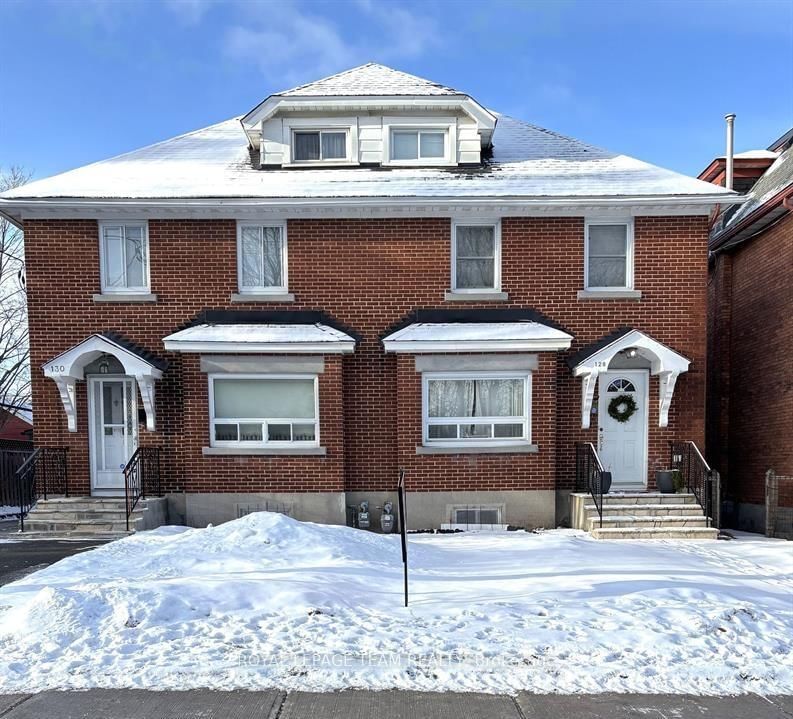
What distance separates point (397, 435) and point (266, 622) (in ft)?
17.3

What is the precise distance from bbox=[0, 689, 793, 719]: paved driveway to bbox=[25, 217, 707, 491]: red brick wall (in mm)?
Result: 6233

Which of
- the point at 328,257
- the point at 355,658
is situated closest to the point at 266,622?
the point at 355,658

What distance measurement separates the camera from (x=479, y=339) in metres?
9.46

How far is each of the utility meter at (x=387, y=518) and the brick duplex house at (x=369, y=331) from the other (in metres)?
0.30

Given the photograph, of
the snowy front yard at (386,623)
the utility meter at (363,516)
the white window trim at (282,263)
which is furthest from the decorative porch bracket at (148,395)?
the utility meter at (363,516)

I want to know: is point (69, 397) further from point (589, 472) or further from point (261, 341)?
point (589, 472)

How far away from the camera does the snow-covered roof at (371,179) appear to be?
9.87 m

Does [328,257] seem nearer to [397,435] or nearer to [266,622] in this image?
[397,435]

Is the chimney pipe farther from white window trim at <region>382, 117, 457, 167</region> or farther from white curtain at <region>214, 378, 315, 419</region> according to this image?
white curtain at <region>214, 378, 315, 419</region>

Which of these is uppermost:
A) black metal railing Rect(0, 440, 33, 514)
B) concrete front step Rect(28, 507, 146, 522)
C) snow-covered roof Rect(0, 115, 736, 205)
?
snow-covered roof Rect(0, 115, 736, 205)

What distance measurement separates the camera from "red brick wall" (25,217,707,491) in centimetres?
1005

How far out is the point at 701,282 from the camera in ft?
33.4

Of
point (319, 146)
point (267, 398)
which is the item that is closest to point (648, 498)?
point (267, 398)

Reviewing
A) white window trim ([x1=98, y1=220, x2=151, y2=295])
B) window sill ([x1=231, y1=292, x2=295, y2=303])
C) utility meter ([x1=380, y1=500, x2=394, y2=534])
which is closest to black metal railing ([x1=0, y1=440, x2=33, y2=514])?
white window trim ([x1=98, y1=220, x2=151, y2=295])
